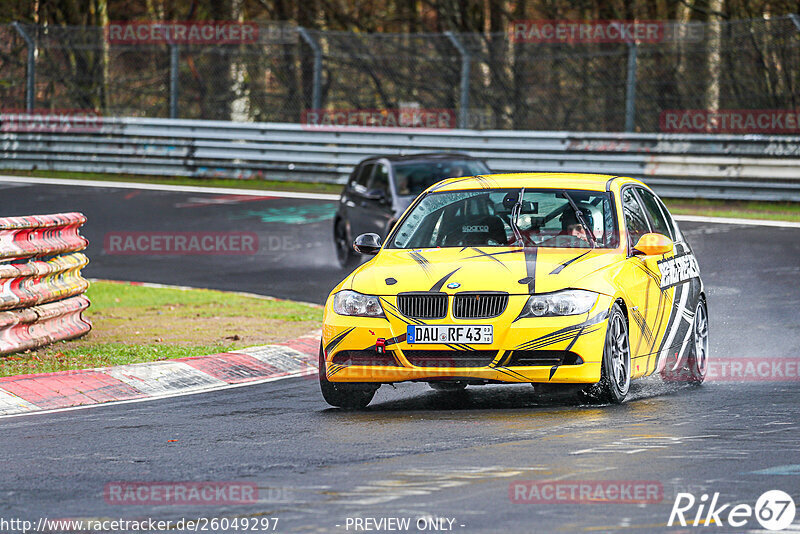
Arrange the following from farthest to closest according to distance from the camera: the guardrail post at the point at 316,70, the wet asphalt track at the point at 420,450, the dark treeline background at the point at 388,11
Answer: the dark treeline background at the point at 388,11 → the guardrail post at the point at 316,70 → the wet asphalt track at the point at 420,450

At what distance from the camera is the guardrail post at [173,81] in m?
30.5

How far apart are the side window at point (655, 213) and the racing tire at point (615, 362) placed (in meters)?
1.75

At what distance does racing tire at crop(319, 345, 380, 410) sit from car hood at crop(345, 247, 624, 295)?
1.95 ft

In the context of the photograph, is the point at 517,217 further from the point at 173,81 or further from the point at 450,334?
the point at 173,81

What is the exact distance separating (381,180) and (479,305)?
10827 millimetres

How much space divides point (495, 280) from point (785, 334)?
4.60m

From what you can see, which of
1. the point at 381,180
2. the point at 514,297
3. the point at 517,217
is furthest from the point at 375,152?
the point at 514,297

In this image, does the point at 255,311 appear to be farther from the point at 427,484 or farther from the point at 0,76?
the point at 0,76

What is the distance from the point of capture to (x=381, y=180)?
1953 cm

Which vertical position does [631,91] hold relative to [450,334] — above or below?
above

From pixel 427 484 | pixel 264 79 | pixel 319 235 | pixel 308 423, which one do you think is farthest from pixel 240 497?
pixel 264 79

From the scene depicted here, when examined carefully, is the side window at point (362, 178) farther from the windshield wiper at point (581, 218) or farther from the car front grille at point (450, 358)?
the car front grille at point (450, 358)

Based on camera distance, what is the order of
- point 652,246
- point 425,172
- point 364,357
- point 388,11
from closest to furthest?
point 364,357, point 652,246, point 425,172, point 388,11

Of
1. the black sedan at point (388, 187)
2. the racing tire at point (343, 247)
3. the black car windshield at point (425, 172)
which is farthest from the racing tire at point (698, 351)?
the racing tire at point (343, 247)
